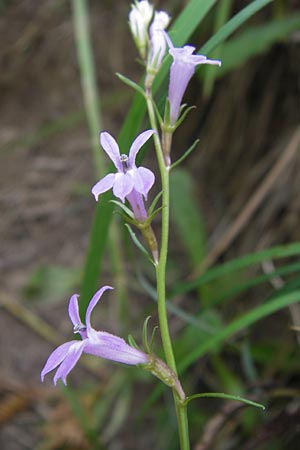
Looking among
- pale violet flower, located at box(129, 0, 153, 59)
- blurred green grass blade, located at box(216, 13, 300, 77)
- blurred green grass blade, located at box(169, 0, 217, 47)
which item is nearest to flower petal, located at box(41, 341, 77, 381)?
pale violet flower, located at box(129, 0, 153, 59)

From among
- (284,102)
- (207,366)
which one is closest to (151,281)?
(207,366)

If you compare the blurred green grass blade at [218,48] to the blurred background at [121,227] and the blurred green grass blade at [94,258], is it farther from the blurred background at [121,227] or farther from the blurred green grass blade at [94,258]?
the blurred green grass blade at [94,258]

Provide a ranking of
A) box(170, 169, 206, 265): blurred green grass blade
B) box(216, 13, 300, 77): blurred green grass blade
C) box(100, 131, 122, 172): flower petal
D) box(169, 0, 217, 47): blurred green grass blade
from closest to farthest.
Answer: box(100, 131, 122, 172): flower petal → box(169, 0, 217, 47): blurred green grass blade → box(216, 13, 300, 77): blurred green grass blade → box(170, 169, 206, 265): blurred green grass blade

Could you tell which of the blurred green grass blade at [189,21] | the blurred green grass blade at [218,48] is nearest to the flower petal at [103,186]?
the blurred green grass blade at [189,21]

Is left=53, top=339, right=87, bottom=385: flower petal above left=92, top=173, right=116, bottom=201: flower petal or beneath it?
beneath

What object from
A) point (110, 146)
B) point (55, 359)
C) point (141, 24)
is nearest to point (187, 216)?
point (141, 24)

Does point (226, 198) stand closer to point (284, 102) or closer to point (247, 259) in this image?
point (284, 102)

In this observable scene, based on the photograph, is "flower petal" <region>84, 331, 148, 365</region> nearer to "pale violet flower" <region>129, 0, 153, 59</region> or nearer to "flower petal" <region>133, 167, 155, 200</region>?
"flower petal" <region>133, 167, 155, 200</region>
